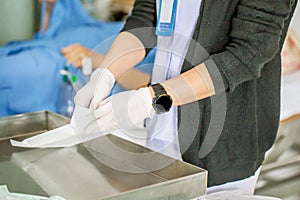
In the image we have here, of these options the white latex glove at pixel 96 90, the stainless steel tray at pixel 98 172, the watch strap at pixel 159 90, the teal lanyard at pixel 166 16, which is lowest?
the stainless steel tray at pixel 98 172

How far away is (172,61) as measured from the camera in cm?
140

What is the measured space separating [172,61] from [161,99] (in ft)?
0.84

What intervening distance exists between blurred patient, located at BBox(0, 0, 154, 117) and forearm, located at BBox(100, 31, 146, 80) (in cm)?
69

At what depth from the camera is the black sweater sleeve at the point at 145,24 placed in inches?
59.5

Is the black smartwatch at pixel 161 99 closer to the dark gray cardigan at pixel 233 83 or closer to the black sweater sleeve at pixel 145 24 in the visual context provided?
the dark gray cardigan at pixel 233 83

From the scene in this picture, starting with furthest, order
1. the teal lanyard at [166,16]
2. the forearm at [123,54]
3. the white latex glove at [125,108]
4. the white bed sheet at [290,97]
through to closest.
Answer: the white bed sheet at [290,97] < the forearm at [123,54] < the teal lanyard at [166,16] < the white latex glove at [125,108]

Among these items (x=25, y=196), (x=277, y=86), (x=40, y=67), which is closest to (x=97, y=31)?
(x=40, y=67)

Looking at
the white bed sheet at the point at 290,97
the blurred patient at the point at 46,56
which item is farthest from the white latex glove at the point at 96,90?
the white bed sheet at the point at 290,97

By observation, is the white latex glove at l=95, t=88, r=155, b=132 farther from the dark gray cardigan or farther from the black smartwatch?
the dark gray cardigan

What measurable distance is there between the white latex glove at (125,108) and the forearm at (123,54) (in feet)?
0.89

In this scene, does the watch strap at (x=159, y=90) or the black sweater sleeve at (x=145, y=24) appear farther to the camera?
the black sweater sleeve at (x=145, y=24)

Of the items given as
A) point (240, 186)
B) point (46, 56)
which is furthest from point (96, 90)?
point (46, 56)

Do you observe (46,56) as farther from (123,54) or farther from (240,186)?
(240,186)

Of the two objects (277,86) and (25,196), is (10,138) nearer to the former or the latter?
(25,196)
